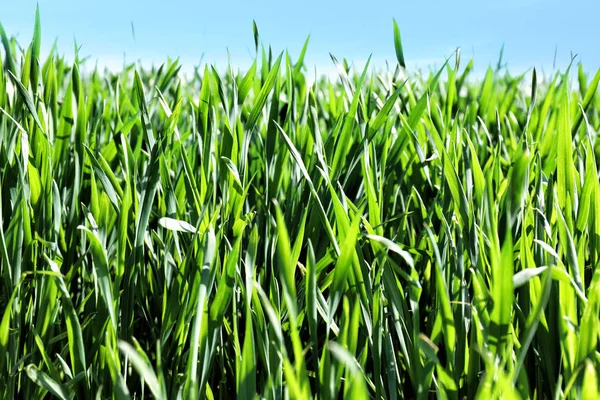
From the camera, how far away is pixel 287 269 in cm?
56

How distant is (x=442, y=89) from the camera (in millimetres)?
2033

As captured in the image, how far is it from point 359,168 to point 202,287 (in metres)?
0.46

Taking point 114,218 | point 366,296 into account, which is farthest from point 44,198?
point 366,296

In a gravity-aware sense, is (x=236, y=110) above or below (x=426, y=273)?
above

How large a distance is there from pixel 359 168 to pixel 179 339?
0.44 m

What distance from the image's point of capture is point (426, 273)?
2.82ft

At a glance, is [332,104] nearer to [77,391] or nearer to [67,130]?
[67,130]

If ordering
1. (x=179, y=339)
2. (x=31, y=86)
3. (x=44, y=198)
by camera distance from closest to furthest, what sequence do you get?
(x=179, y=339)
(x=44, y=198)
(x=31, y=86)

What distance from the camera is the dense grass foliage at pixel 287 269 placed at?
0.58m

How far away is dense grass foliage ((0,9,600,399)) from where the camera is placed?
23.0 inches

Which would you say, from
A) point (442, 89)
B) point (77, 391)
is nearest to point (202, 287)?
point (77, 391)

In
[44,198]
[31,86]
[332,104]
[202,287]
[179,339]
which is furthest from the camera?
[332,104]

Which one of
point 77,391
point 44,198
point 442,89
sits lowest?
point 77,391

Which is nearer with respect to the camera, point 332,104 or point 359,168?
point 359,168
